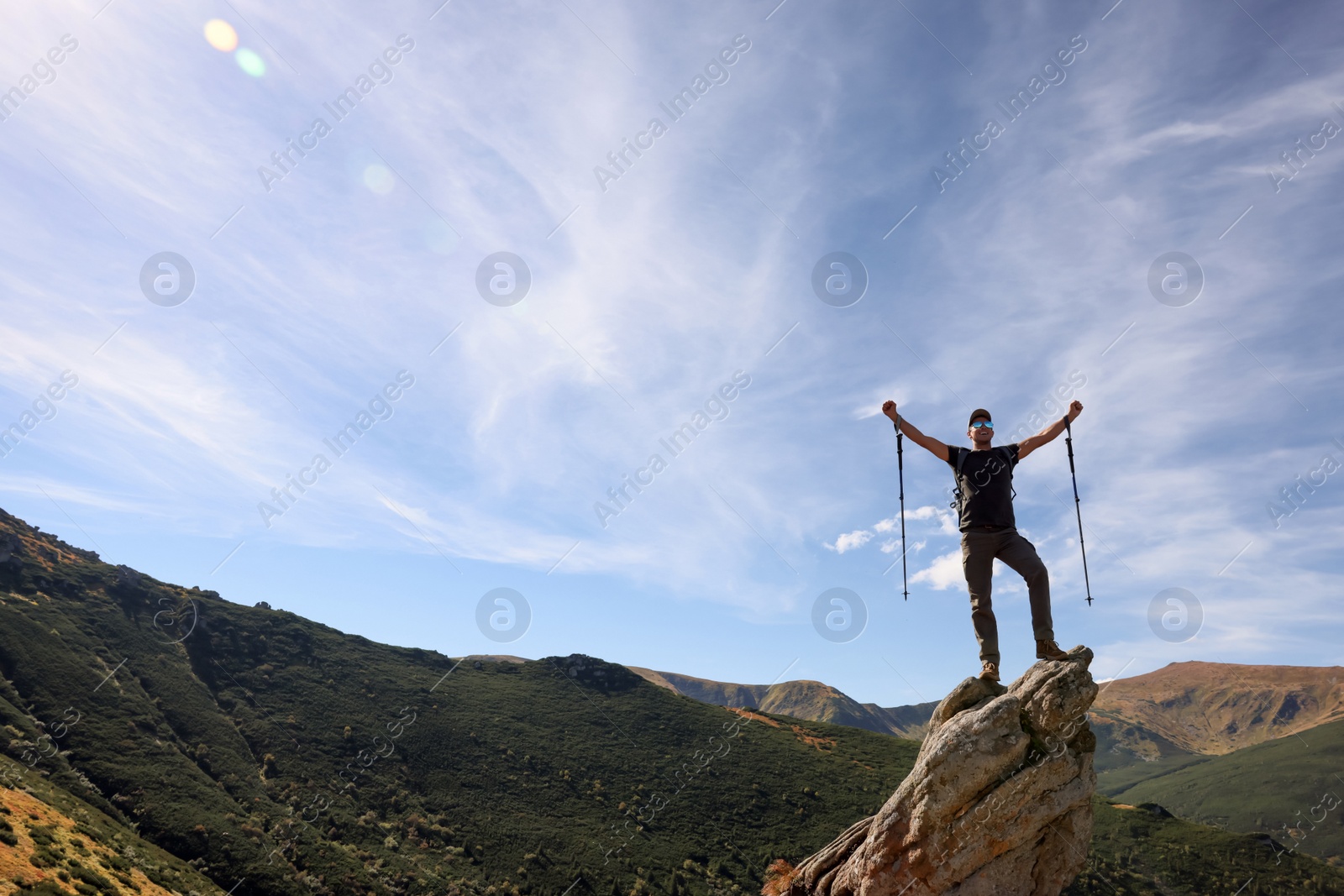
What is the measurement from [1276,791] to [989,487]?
172 metres

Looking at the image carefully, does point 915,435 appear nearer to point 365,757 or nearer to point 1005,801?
point 1005,801

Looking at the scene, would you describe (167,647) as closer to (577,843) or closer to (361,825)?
(361,825)

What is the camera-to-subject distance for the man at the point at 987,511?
43.3ft

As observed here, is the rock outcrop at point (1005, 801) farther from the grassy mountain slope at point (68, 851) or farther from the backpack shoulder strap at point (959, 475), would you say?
the grassy mountain slope at point (68, 851)

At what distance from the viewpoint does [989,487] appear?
43.3 feet

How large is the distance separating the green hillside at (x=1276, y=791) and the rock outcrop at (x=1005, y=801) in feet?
426

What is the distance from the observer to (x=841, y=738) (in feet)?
363

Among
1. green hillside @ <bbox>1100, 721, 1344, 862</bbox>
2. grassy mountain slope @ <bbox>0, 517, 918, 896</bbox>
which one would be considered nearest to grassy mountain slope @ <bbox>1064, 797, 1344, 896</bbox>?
grassy mountain slope @ <bbox>0, 517, 918, 896</bbox>

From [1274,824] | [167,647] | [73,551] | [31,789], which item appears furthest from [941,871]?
[1274,824]

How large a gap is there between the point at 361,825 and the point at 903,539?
2572 inches

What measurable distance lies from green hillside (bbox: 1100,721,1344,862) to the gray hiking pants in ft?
435

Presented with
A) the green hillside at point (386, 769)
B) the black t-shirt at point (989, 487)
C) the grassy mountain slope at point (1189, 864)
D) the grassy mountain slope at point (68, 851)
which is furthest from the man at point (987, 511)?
the grassy mountain slope at point (1189, 864)

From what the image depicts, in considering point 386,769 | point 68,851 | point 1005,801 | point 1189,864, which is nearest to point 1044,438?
point 1005,801

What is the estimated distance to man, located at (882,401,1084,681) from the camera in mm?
13188
